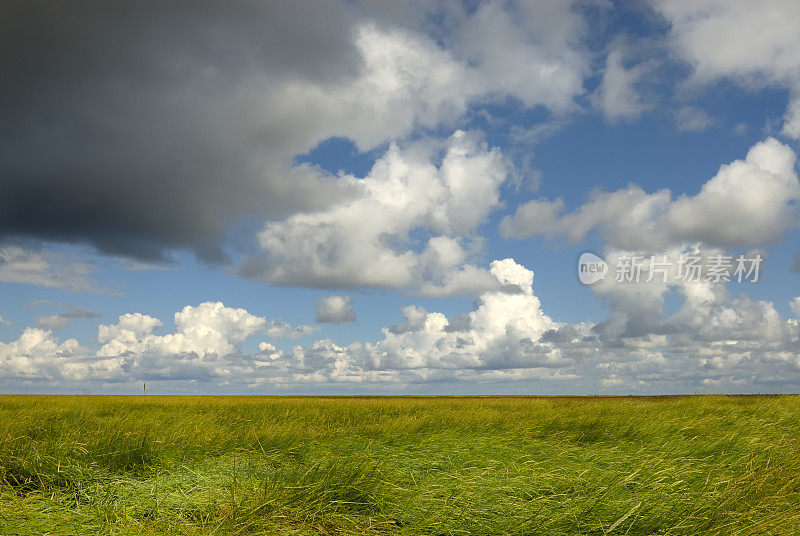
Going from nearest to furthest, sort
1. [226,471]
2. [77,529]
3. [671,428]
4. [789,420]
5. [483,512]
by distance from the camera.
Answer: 1. [77,529]
2. [483,512]
3. [226,471]
4. [671,428]
5. [789,420]

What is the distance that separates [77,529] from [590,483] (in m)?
4.94

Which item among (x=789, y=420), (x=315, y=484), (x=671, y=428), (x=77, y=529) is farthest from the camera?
(x=789, y=420)

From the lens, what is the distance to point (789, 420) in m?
14.4

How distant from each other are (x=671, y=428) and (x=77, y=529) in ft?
36.6

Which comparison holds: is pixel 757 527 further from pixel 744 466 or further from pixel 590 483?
pixel 744 466

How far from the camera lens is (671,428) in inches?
440

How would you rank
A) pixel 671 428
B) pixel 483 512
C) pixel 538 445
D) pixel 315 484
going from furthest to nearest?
pixel 671 428 < pixel 538 445 < pixel 315 484 < pixel 483 512

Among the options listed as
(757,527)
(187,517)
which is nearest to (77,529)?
(187,517)

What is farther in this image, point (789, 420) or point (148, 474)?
point (789, 420)

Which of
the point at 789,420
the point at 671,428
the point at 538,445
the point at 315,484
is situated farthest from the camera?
the point at 789,420

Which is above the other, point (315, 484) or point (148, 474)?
point (315, 484)

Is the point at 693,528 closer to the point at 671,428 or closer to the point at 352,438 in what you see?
the point at 352,438

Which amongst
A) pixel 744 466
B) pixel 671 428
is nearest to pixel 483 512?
pixel 744 466

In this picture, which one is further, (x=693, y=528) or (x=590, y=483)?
(x=590, y=483)
